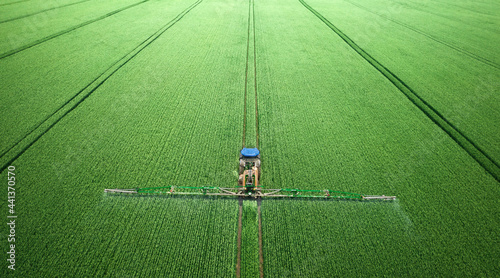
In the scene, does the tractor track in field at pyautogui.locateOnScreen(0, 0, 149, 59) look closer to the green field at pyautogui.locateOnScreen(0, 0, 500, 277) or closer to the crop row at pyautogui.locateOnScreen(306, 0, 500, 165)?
the green field at pyautogui.locateOnScreen(0, 0, 500, 277)

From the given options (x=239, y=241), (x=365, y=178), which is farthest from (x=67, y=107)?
(x=365, y=178)

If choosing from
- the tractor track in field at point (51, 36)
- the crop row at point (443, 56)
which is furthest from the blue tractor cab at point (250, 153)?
the tractor track in field at point (51, 36)

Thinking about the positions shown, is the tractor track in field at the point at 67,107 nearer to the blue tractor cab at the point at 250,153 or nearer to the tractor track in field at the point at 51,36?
the tractor track in field at the point at 51,36

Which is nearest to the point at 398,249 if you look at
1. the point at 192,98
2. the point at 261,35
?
the point at 192,98

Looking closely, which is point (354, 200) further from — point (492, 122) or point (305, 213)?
point (492, 122)

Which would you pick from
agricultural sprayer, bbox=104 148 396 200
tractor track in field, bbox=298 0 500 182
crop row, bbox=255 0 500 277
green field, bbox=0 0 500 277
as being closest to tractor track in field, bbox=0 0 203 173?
green field, bbox=0 0 500 277

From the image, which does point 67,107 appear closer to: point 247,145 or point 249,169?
point 247,145
